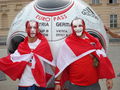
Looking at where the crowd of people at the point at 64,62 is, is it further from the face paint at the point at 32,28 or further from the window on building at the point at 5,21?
the window on building at the point at 5,21

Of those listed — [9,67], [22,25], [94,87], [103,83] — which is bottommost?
[103,83]

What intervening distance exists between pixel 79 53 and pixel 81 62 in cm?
10

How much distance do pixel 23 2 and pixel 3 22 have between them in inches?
161

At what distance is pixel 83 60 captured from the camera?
3.59 meters

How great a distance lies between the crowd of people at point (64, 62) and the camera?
3598 millimetres

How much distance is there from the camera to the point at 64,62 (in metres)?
3.63

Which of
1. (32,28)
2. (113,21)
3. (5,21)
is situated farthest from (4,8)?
(32,28)

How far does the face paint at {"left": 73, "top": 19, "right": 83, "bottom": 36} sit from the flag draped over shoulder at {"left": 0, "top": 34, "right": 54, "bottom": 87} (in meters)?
0.38

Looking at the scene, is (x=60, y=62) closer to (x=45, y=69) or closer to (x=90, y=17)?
(x=45, y=69)

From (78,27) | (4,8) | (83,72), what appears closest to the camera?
(83,72)

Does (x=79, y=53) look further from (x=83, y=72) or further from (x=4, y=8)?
(x=4, y=8)

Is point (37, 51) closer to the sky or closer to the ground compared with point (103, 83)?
closer to the sky

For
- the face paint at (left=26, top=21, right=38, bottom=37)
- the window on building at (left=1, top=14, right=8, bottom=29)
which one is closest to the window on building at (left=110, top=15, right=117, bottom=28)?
the window on building at (left=1, top=14, right=8, bottom=29)

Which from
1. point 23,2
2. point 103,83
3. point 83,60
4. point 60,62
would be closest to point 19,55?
point 60,62
